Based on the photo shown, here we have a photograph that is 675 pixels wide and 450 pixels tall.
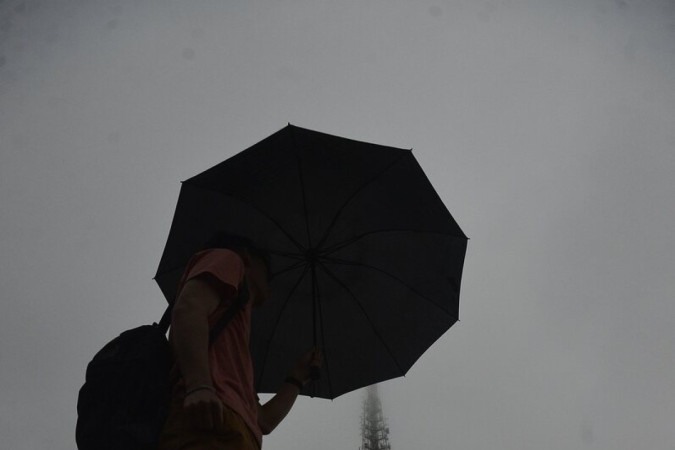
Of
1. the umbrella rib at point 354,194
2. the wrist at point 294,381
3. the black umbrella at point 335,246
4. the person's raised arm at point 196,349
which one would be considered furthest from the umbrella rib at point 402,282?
the person's raised arm at point 196,349

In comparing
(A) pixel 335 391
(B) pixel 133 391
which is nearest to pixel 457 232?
(A) pixel 335 391

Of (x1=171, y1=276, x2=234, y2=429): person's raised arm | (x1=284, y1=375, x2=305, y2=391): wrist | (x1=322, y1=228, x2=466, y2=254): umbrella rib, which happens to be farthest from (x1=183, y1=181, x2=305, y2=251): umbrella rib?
(x1=171, y1=276, x2=234, y2=429): person's raised arm

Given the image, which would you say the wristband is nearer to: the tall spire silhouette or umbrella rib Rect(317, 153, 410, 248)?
umbrella rib Rect(317, 153, 410, 248)

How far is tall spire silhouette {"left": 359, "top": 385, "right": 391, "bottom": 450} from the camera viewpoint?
177 feet

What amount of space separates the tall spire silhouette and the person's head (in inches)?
2173

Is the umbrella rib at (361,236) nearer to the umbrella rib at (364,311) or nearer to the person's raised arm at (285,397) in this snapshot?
the umbrella rib at (364,311)

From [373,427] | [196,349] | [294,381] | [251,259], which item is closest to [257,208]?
[251,259]

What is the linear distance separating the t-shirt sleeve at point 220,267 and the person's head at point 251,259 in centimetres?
17

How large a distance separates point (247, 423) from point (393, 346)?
7.47 feet

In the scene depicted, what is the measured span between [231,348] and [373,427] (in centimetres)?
5750

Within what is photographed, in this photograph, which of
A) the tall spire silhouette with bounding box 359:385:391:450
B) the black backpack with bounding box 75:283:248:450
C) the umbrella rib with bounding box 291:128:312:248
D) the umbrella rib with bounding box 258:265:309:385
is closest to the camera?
the black backpack with bounding box 75:283:248:450

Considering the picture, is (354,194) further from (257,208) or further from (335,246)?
(257,208)

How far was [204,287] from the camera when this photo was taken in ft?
7.55

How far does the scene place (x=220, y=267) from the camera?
2.40 m
